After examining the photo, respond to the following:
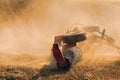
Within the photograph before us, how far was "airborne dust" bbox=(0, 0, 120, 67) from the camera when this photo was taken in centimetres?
1777

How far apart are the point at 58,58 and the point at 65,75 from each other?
0.85 metres

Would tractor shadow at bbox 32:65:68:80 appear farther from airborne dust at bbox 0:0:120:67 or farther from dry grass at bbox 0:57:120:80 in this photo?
airborne dust at bbox 0:0:120:67

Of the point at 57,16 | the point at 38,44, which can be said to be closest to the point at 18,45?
the point at 38,44

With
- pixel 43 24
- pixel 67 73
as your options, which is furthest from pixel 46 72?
pixel 43 24

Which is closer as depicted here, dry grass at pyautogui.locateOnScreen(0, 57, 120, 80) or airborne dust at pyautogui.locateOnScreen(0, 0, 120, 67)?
dry grass at pyautogui.locateOnScreen(0, 57, 120, 80)

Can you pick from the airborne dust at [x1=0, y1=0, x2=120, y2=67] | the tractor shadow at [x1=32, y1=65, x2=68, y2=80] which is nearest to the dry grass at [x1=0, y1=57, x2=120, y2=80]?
the tractor shadow at [x1=32, y1=65, x2=68, y2=80]

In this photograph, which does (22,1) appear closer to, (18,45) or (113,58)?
(18,45)

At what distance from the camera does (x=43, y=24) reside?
2736 cm

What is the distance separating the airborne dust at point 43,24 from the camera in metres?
17.8

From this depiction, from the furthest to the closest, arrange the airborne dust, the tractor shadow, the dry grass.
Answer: the airborne dust, the tractor shadow, the dry grass

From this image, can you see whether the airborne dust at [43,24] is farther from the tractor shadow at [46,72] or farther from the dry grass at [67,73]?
the dry grass at [67,73]

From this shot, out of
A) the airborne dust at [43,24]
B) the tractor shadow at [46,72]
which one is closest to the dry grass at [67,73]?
the tractor shadow at [46,72]

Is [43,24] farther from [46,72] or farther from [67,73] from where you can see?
[67,73]

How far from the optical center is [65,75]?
45.2 feet
